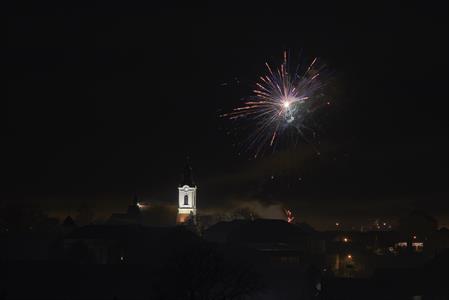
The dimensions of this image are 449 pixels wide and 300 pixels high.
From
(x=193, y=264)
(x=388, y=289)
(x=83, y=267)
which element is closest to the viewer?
(x=193, y=264)

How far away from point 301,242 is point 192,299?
86073mm

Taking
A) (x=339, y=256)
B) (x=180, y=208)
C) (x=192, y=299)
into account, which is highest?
(x=180, y=208)

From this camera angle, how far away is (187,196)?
494ft

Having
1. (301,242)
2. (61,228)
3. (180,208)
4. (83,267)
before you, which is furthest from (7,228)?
(83,267)

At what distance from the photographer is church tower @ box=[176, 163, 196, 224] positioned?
488ft

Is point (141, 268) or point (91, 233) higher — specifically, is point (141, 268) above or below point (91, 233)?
below

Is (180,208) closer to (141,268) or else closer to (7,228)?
(7,228)

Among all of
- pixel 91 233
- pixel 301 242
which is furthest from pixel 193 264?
pixel 301 242

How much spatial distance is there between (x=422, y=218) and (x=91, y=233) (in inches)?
2169

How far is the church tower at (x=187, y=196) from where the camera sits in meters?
149

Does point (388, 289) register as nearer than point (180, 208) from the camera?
Yes

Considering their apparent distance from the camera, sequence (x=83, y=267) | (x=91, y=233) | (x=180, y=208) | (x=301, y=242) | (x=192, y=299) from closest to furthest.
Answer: (x=192, y=299), (x=83, y=267), (x=91, y=233), (x=301, y=242), (x=180, y=208)

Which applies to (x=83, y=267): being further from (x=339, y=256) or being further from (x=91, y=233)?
(x=339, y=256)

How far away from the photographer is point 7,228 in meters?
126
